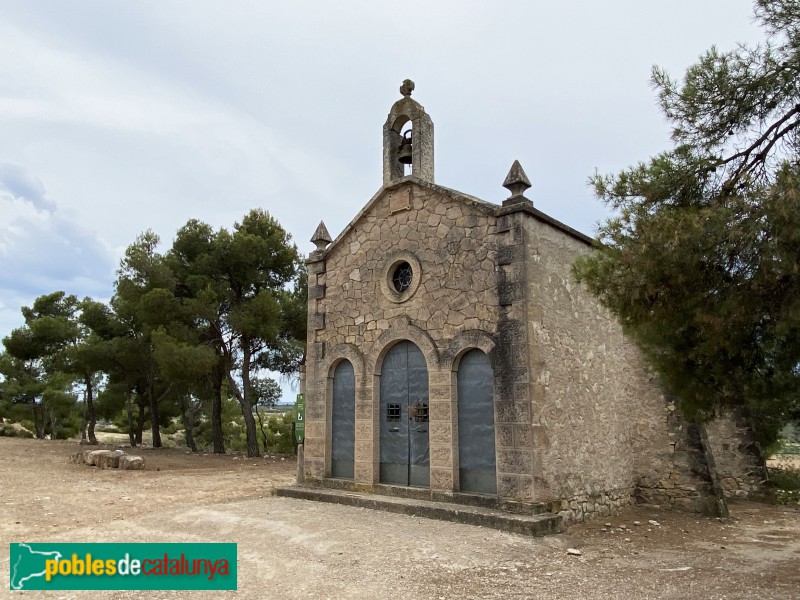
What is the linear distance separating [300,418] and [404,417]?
262 centimetres

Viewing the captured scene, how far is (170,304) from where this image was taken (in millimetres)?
18641

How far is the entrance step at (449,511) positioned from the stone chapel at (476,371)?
0.77 feet

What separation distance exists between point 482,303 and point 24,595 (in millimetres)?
6241

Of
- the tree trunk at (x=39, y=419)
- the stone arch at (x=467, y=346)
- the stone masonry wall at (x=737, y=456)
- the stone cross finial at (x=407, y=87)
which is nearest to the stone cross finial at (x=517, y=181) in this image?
the stone arch at (x=467, y=346)

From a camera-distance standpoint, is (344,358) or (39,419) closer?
(344,358)

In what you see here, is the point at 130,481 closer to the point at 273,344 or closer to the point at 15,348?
the point at 273,344

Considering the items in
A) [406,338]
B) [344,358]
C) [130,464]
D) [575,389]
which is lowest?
[130,464]

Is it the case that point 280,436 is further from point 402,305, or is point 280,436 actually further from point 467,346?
point 467,346

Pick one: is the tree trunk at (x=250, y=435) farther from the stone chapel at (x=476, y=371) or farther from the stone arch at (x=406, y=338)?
the stone arch at (x=406, y=338)

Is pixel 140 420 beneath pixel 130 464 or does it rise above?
above

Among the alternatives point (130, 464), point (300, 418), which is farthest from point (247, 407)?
point (300, 418)

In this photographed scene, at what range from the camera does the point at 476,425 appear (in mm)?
8531

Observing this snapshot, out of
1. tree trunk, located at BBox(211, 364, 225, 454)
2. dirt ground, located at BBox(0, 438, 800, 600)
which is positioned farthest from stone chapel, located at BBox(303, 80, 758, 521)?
tree trunk, located at BBox(211, 364, 225, 454)

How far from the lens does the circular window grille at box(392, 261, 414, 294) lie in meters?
9.79
